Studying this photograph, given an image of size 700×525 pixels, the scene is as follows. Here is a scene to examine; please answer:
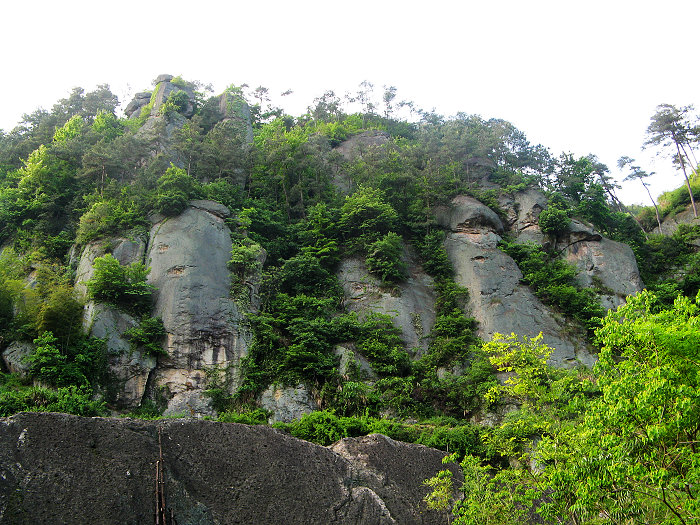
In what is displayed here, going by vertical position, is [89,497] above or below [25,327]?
below

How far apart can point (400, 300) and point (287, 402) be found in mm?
8832

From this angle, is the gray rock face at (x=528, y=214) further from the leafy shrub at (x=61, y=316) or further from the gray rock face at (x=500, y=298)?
the leafy shrub at (x=61, y=316)

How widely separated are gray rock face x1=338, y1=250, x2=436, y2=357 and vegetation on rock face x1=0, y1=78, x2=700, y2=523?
0.57 meters

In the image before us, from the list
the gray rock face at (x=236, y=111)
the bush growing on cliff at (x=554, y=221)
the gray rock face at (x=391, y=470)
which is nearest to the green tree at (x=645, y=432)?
the gray rock face at (x=391, y=470)

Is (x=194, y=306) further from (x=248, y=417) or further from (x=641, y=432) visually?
(x=641, y=432)

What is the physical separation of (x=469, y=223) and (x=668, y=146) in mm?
20646

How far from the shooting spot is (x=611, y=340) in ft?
33.1

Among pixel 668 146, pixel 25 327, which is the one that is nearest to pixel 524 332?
pixel 25 327

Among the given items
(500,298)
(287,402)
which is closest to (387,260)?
(500,298)

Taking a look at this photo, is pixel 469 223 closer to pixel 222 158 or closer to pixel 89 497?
pixel 222 158

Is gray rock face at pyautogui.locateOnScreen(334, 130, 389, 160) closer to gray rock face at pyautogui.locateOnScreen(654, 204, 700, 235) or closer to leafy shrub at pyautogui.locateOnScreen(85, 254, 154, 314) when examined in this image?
gray rock face at pyautogui.locateOnScreen(654, 204, 700, 235)

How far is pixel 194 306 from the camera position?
23.7 meters

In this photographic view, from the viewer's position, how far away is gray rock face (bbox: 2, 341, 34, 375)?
19.7 m

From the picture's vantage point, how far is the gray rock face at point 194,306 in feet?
72.6
